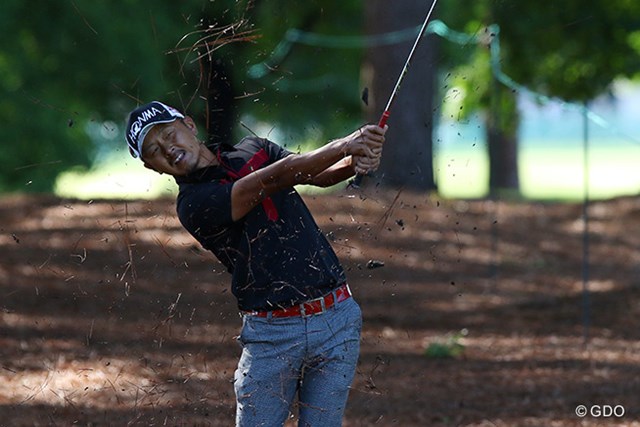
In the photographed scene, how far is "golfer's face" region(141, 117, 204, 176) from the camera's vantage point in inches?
151

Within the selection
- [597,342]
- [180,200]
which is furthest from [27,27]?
[180,200]

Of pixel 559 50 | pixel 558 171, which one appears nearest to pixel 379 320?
pixel 559 50

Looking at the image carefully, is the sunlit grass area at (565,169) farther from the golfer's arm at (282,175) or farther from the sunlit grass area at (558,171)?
the golfer's arm at (282,175)

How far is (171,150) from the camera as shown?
3.83 metres

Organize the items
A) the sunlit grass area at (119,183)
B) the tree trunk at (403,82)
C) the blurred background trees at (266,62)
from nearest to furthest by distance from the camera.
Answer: the sunlit grass area at (119,183) → the tree trunk at (403,82) → the blurred background trees at (266,62)

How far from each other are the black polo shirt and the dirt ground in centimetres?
45

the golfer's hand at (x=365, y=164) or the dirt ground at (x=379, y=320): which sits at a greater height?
the golfer's hand at (x=365, y=164)

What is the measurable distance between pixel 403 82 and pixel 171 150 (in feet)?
31.3

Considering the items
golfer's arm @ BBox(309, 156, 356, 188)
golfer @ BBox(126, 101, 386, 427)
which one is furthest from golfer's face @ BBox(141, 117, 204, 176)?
golfer's arm @ BBox(309, 156, 356, 188)

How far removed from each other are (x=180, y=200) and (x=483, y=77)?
52.1ft

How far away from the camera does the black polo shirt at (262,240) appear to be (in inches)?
150

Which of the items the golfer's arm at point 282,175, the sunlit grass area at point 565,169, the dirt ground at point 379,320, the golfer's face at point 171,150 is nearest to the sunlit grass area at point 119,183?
the dirt ground at point 379,320

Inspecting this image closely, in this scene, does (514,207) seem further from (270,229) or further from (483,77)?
(270,229)

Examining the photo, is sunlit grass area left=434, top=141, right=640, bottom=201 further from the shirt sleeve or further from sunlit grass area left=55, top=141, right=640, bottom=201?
the shirt sleeve
